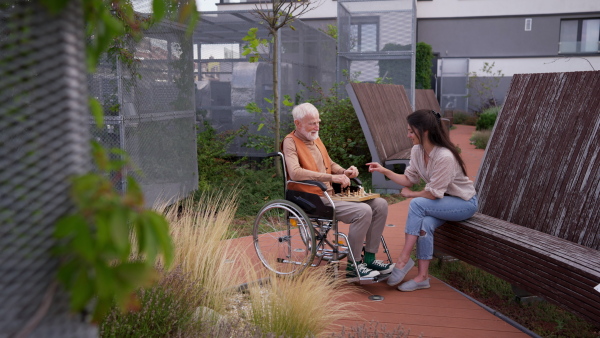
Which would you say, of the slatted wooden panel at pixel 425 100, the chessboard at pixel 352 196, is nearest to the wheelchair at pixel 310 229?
the chessboard at pixel 352 196

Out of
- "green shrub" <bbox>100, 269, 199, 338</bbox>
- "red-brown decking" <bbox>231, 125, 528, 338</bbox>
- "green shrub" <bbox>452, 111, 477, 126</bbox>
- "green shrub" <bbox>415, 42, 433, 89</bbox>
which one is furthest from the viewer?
"green shrub" <bbox>452, 111, 477, 126</bbox>

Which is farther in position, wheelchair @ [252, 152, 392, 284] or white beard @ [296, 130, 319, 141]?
white beard @ [296, 130, 319, 141]

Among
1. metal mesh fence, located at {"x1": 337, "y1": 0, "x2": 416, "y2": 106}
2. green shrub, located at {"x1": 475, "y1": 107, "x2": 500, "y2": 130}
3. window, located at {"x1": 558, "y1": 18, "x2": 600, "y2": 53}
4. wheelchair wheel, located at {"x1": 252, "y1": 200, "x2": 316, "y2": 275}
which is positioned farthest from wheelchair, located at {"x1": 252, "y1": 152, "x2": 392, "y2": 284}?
window, located at {"x1": 558, "y1": 18, "x2": 600, "y2": 53}

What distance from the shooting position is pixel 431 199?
4.67 meters

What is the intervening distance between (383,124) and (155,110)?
3468 millimetres

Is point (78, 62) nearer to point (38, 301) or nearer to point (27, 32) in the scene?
point (27, 32)

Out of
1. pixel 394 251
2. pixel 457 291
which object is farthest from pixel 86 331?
pixel 394 251

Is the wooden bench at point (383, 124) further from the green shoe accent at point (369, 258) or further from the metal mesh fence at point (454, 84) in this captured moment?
the metal mesh fence at point (454, 84)

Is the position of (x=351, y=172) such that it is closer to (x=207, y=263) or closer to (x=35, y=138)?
(x=207, y=263)

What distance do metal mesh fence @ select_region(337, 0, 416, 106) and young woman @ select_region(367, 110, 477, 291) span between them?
24.3 feet

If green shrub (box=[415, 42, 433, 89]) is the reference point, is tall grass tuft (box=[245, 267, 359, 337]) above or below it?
below

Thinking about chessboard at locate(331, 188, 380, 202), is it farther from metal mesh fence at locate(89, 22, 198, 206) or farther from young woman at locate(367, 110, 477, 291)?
metal mesh fence at locate(89, 22, 198, 206)

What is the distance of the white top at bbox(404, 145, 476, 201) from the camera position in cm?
456

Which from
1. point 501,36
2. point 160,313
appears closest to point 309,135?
point 160,313
